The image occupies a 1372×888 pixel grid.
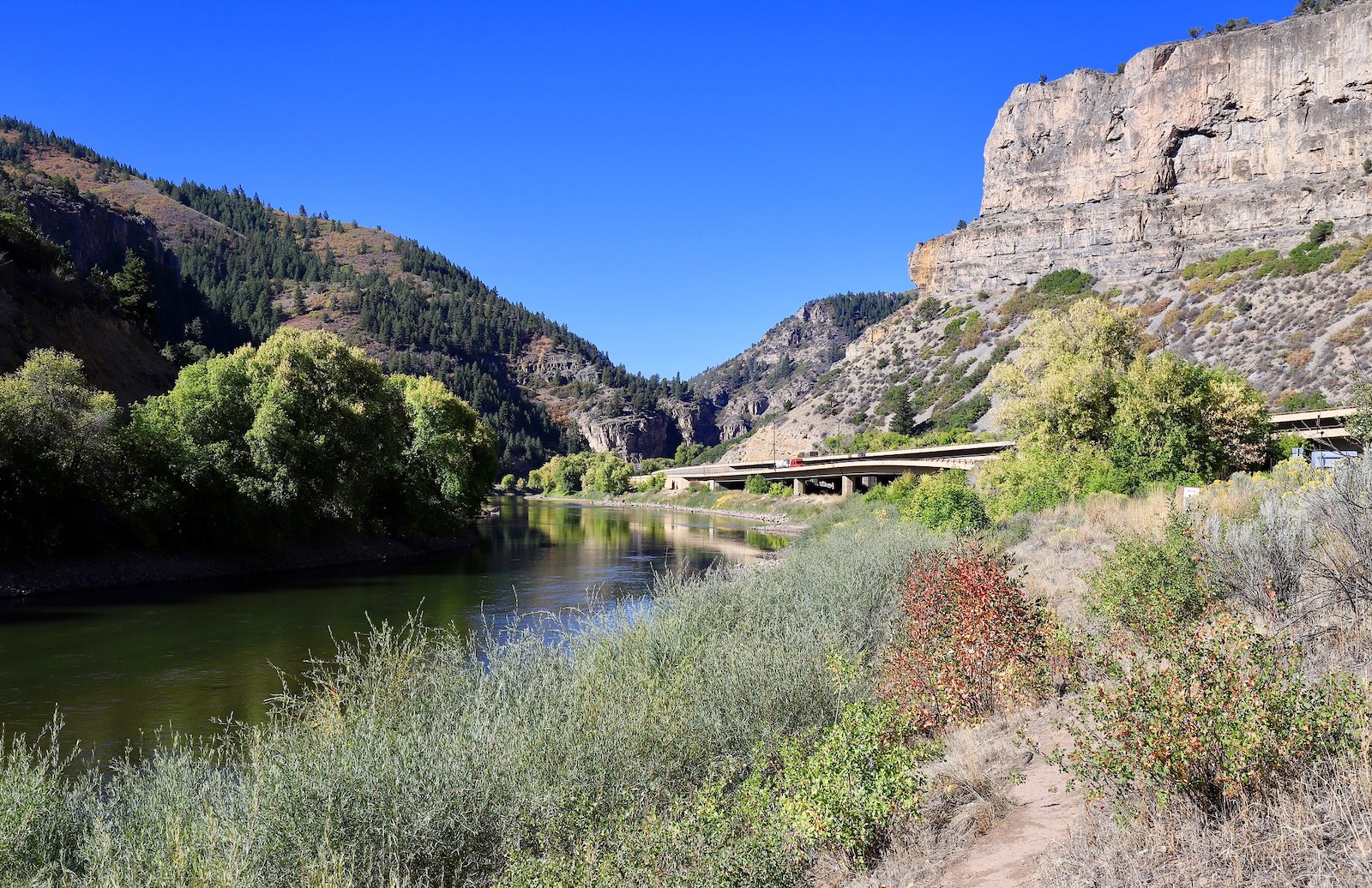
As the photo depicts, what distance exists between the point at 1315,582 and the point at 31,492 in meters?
31.8

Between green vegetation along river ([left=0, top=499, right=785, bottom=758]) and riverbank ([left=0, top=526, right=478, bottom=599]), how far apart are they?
0.97 meters

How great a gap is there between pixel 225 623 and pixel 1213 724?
23334 millimetres

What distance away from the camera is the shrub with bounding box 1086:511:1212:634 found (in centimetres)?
903

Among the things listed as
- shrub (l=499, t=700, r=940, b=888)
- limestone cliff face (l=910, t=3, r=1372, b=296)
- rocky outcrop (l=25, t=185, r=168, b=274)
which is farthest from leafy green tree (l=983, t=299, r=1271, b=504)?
rocky outcrop (l=25, t=185, r=168, b=274)

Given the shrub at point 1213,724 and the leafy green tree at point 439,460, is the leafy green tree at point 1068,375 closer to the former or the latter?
the shrub at point 1213,724

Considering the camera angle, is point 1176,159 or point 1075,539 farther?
point 1176,159

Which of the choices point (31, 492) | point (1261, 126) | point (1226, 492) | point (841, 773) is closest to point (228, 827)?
point (841, 773)

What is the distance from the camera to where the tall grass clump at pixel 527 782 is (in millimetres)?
5695

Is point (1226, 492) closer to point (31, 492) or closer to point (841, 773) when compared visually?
point (841, 773)

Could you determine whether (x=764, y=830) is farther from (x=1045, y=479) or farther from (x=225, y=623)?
(x=1045, y=479)

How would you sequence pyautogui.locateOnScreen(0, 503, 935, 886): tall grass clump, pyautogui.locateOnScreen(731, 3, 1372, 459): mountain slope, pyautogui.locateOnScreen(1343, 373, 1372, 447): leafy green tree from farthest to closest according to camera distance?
pyautogui.locateOnScreen(731, 3, 1372, 459): mountain slope
pyautogui.locateOnScreen(1343, 373, 1372, 447): leafy green tree
pyautogui.locateOnScreen(0, 503, 935, 886): tall grass clump

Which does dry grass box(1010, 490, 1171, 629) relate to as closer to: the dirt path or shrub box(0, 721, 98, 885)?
the dirt path

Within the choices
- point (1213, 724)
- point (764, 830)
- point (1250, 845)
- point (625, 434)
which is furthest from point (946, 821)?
point (625, 434)

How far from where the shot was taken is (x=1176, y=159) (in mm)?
90875
